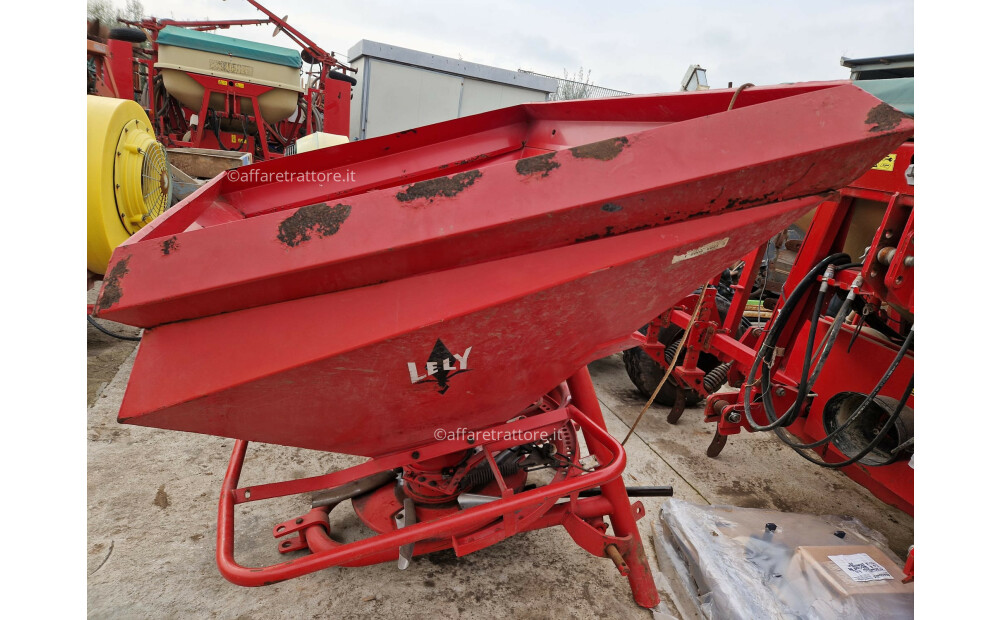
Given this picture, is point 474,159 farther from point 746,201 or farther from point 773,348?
point 773,348

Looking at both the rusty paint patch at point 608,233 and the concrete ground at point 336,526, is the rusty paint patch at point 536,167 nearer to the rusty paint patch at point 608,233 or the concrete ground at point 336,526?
the rusty paint patch at point 608,233

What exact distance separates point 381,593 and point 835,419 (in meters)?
1.97

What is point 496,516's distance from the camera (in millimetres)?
1604

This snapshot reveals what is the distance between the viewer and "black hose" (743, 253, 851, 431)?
2.04 metres

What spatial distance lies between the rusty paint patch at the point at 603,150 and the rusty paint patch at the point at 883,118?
21.9 inches

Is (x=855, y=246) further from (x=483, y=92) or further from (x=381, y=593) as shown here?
(x=483, y=92)

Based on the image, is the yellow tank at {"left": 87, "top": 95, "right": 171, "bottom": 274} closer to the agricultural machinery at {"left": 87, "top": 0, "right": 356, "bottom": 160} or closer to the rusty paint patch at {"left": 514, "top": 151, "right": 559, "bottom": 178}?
the agricultural machinery at {"left": 87, "top": 0, "right": 356, "bottom": 160}

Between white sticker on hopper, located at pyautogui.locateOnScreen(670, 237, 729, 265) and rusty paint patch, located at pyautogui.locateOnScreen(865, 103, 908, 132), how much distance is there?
39 centimetres

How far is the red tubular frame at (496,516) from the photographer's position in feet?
4.88

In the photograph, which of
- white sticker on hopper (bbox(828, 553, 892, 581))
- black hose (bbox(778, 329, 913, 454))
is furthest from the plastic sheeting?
black hose (bbox(778, 329, 913, 454))

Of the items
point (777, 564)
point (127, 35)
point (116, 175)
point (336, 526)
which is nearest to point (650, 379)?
point (777, 564)

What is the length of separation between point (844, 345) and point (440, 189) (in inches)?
80.3

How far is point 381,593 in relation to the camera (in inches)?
76.0

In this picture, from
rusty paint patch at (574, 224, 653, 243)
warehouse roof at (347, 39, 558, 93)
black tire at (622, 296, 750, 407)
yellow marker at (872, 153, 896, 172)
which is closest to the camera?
rusty paint patch at (574, 224, 653, 243)
